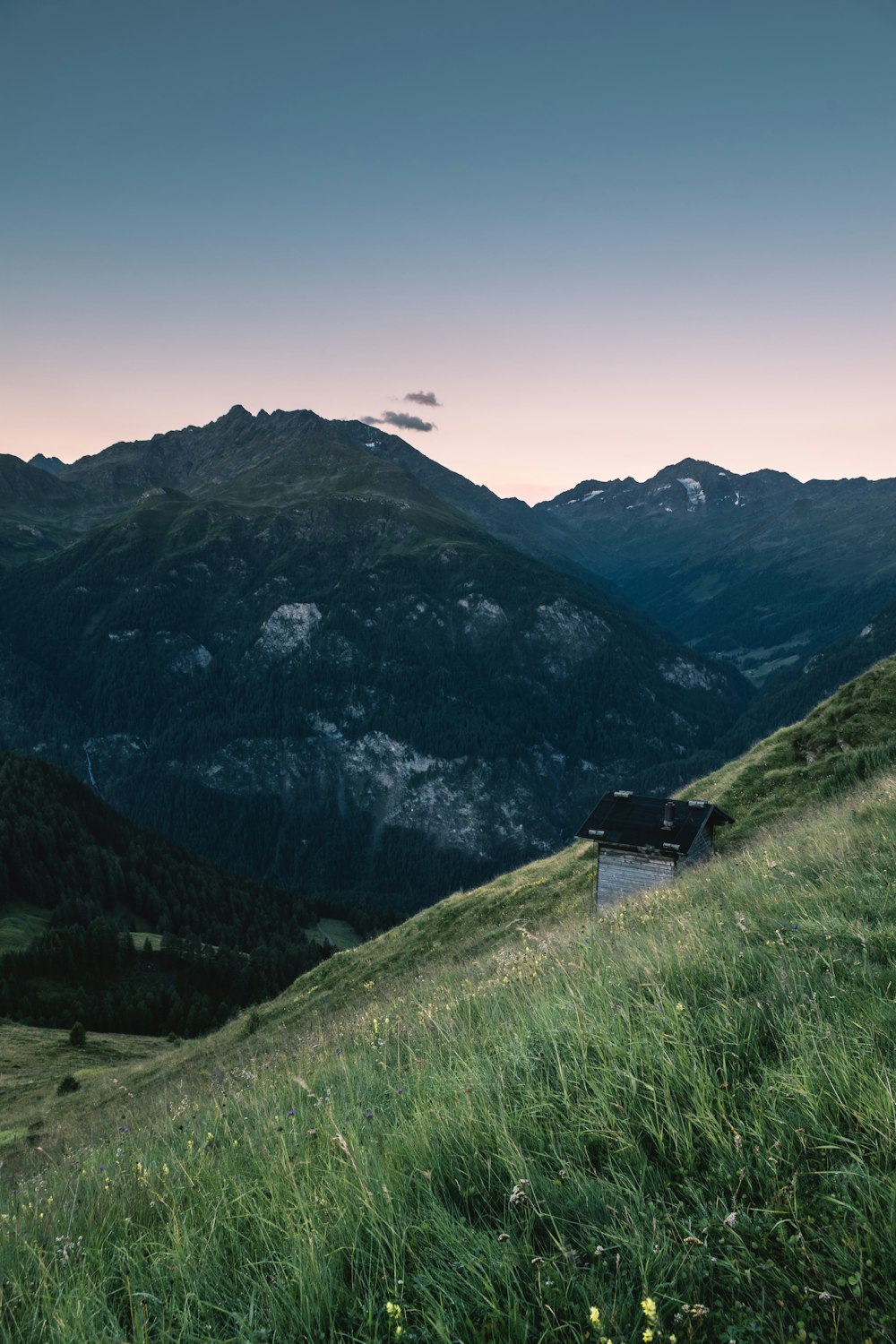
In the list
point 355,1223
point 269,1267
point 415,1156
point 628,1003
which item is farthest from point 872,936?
point 269,1267

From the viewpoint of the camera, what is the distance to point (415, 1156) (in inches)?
151

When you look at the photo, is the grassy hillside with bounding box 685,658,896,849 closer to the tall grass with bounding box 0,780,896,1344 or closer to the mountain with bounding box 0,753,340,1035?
the tall grass with bounding box 0,780,896,1344

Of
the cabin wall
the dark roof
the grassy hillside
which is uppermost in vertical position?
the grassy hillside

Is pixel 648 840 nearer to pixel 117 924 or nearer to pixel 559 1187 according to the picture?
pixel 559 1187

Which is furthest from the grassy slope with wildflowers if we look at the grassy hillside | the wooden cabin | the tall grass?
the grassy hillside

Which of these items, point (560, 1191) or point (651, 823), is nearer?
point (560, 1191)

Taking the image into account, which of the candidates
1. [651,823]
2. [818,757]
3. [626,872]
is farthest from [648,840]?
[818,757]

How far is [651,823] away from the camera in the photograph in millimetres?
29547

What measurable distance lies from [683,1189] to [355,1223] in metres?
1.70

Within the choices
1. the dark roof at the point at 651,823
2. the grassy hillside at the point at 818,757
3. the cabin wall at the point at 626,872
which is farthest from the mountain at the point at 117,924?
the grassy hillside at the point at 818,757

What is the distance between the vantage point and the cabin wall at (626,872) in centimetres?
2798

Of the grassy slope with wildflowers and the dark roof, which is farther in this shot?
the dark roof

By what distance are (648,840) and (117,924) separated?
150160 mm

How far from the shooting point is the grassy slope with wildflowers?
2719mm
